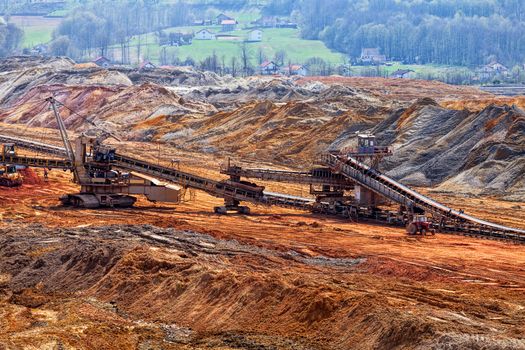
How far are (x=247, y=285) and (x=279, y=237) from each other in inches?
631

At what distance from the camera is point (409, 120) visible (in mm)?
106375

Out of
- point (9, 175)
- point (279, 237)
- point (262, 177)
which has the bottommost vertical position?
point (279, 237)

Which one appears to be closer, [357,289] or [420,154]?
[357,289]

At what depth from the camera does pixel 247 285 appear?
149ft

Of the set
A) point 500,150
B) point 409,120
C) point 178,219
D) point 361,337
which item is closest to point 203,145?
point 409,120

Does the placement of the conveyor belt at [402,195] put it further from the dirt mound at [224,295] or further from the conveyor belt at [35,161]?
the conveyor belt at [35,161]

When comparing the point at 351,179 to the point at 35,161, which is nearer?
the point at 351,179

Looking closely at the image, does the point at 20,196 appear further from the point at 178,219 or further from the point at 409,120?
the point at 409,120

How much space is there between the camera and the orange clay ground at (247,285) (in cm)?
3962

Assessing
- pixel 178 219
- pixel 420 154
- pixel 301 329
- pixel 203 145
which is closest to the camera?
pixel 301 329

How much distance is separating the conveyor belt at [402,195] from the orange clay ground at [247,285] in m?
1.90

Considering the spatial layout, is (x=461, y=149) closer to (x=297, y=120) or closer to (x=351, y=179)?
(x=351, y=179)

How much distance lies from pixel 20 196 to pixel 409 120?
4103 centimetres

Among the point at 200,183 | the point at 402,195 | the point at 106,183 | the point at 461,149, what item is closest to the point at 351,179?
the point at 402,195
